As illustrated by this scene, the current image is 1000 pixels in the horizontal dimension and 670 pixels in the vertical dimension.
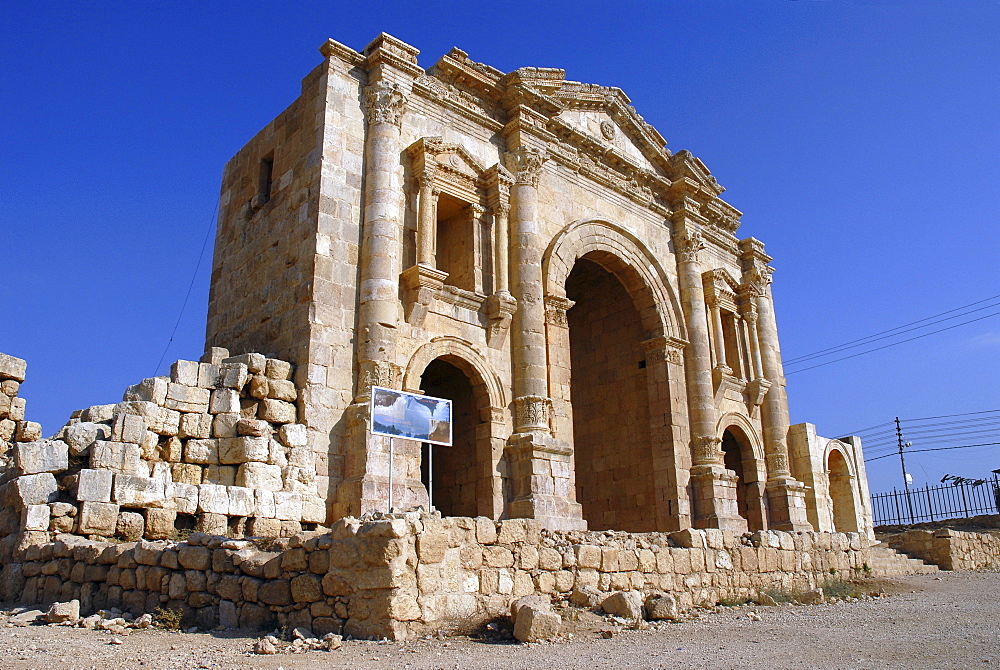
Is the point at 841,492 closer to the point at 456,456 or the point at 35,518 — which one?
the point at 456,456

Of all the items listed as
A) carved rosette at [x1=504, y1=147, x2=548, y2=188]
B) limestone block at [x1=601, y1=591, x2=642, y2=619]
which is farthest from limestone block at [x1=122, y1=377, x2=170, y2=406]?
carved rosette at [x1=504, y1=147, x2=548, y2=188]

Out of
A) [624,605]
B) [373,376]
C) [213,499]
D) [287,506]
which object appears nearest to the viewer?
[624,605]

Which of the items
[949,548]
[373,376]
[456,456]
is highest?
[373,376]

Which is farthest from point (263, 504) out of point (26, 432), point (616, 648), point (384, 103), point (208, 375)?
point (384, 103)

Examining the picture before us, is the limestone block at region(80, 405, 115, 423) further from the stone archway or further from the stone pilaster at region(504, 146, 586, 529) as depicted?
the stone pilaster at region(504, 146, 586, 529)

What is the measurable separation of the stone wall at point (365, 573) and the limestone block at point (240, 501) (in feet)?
6.51

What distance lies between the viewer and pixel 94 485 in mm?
9461

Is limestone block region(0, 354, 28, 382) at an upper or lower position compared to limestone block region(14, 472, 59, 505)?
upper

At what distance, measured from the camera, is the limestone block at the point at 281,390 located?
1145 cm

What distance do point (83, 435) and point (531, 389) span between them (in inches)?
277

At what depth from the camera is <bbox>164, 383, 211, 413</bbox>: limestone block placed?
10.7 metres

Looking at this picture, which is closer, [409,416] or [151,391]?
[409,416]

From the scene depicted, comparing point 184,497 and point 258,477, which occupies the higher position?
point 258,477

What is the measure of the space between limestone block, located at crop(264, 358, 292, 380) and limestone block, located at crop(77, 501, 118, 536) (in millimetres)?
2838
